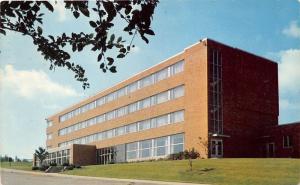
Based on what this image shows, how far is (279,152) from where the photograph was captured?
40.8 metres

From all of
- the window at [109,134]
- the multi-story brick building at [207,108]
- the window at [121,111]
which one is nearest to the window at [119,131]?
the multi-story brick building at [207,108]

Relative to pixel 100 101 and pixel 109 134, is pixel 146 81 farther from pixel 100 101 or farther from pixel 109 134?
pixel 100 101

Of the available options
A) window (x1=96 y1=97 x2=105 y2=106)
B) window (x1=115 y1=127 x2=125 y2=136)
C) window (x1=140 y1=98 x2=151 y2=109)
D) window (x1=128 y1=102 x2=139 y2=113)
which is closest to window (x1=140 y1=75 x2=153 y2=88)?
window (x1=140 y1=98 x2=151 y2=109)

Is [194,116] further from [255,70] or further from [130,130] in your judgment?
[130,130]

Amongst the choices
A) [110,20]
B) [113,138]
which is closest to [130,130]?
[113,138]

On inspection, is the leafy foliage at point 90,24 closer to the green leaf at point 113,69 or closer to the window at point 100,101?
the green leaf at point 113,69

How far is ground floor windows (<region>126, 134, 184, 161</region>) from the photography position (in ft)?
142

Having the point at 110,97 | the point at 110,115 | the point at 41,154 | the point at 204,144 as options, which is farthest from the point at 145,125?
the point at 41,154

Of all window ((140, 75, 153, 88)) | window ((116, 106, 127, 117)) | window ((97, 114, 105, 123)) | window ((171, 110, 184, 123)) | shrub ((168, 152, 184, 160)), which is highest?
window ((140, 75, 153, 88))

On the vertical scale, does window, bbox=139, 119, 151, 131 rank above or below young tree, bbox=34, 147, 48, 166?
above

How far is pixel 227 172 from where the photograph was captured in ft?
89.4

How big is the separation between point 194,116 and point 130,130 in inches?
518

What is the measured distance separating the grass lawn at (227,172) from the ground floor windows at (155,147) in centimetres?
872

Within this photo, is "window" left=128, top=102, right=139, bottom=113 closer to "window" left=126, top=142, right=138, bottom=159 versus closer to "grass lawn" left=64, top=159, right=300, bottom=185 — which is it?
"window" left=126, top=142, right=138, bottom=159
